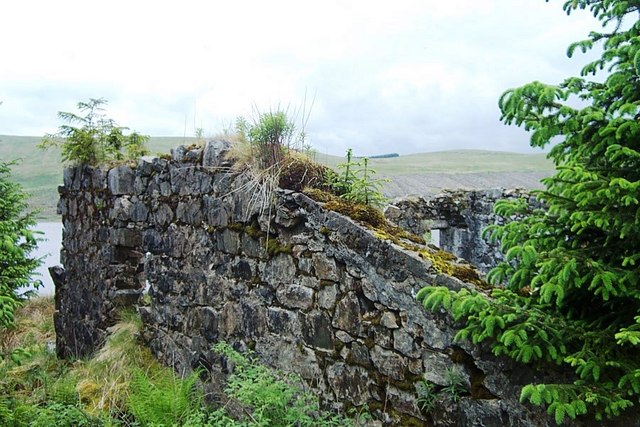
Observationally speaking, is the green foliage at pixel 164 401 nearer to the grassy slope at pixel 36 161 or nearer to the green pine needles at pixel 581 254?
the green pine needles at pixel 581 254

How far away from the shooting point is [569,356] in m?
3.21

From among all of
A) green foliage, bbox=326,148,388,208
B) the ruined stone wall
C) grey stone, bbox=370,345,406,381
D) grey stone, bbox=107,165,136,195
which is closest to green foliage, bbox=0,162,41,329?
grey stone, bbox=107,165,136,195

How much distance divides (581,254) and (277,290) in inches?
113

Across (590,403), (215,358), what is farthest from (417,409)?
(215,358)

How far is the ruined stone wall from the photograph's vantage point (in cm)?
417

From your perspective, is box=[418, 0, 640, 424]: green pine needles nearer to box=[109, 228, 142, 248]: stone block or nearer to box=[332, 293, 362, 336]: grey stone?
box=[332, 293, 362, 336]: grey stone

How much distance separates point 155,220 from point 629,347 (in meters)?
5.66

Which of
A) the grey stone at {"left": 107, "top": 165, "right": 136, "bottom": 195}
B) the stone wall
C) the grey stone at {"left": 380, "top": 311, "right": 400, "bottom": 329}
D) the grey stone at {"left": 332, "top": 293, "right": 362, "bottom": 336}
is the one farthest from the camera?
the stone wall

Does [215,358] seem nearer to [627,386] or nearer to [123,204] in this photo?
[123,204]

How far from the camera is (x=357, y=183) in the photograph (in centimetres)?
534

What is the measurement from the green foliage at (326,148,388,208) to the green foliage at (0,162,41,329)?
263 centimetres

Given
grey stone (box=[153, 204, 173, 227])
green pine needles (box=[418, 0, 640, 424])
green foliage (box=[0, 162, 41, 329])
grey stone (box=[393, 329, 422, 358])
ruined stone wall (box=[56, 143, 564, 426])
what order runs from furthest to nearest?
1. grey stone (box=[153, 204, 173, 227])
2. green foliage (box=[0, 162, 41, 329])
3. grey stone (box=[393, 329, 422, 358])
4. ruined stone wall (box=[56, 143, 564, 426])
5. green pine needles (box=[418, 0, 640, 424])

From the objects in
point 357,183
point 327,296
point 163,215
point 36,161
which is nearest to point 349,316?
point 327,296

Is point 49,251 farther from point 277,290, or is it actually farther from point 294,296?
point 294,296
